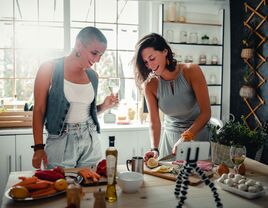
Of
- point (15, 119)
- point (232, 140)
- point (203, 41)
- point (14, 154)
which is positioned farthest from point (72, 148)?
point (203, 41)

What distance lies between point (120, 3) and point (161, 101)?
1.89m

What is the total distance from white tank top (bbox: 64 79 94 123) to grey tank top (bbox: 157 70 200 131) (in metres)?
0.47

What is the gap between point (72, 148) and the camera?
175 cm

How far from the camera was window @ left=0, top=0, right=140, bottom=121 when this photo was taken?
10.8 ft

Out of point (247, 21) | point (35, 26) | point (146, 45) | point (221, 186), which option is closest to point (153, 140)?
point (146, 45)

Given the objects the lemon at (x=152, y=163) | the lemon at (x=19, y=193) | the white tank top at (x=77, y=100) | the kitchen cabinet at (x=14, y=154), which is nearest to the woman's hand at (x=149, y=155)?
the lemon at (x=152, y=163)

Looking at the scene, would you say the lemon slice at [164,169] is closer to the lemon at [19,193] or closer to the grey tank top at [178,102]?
the grey tank top at [178,102]

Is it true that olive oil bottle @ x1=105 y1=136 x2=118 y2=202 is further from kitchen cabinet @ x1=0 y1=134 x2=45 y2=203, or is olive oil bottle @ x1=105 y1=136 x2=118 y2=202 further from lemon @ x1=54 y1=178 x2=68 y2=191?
kitchen cabinet @ x1=0 y1=134 x2=45 y2=203

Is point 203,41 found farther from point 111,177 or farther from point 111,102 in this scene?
point 111,177

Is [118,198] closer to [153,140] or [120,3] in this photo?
[153,140]

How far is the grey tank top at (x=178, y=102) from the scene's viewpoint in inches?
77.2

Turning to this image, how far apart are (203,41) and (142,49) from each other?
77.0 inches

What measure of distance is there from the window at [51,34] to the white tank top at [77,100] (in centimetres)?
162

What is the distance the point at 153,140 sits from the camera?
2035mm
